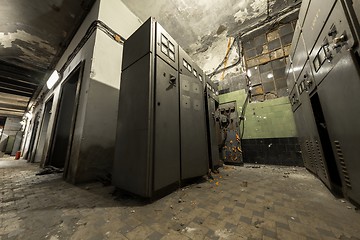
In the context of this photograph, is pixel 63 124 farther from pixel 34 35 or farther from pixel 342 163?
pixel 342 163

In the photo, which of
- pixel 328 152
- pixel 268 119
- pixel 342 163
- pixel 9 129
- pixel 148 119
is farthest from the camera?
pixel 9 129

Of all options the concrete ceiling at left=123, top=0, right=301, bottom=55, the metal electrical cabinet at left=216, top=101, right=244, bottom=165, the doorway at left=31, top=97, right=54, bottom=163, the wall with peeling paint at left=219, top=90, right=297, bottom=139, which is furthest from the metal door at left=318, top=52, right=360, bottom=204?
the doorway at left=31, top=97, right=54, bottom=163

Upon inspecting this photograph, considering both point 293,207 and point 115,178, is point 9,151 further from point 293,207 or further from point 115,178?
point 293,207

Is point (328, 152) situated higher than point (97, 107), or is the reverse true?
point (97, 107)

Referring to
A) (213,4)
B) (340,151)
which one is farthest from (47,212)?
(213,4)

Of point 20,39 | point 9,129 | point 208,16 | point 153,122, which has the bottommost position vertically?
point 153,122

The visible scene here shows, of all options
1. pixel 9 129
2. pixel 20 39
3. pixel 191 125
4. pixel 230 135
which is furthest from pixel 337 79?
pixel 9 129

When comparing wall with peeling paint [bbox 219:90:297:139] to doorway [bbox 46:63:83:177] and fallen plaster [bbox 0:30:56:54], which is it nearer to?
doorway [bbox 46:63:83:177]

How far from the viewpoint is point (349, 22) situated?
106 centimetres

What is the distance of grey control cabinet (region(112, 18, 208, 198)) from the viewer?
163 cm

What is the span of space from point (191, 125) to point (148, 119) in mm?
970

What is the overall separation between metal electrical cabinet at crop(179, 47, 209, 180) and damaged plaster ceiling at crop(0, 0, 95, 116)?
337cm

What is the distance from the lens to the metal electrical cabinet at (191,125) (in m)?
2.18

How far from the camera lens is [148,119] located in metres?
1.65
